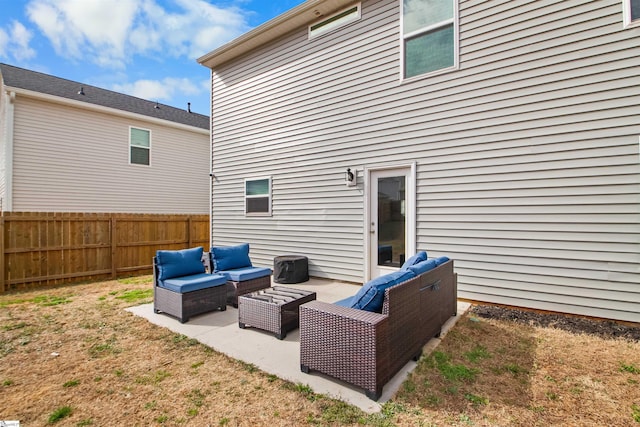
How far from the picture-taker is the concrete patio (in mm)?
2352

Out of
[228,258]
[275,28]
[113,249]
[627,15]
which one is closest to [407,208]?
[228,258]

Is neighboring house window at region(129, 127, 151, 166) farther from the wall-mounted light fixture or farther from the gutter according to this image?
the wall-mounted light fixture

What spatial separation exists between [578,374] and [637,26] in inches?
160

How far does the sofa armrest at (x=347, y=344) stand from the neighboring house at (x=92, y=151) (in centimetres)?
986

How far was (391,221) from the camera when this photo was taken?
5.45 metres

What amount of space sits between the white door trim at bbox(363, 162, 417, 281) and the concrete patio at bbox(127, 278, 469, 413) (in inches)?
45.8

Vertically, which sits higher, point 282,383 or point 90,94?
point 90,94

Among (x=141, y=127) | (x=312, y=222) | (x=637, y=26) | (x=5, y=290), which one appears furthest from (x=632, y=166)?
(x=141, y=127)

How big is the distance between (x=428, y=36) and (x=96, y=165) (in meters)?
10.2

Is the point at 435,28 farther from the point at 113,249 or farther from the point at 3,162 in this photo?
the point at 3,162

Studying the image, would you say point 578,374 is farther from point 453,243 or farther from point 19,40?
point 19,40

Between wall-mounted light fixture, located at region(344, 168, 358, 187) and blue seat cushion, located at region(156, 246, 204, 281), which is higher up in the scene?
wall-mounted light fixture, located at region(344, 168, 358, 187)

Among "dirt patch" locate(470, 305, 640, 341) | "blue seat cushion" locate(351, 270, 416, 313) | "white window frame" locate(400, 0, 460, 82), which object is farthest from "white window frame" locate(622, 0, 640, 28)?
"blue seat cushion" locate(351, 270, 416, 313)

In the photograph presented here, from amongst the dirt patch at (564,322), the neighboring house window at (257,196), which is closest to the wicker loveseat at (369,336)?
the dirt patch at (564,322)
